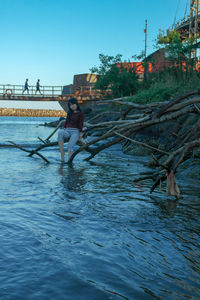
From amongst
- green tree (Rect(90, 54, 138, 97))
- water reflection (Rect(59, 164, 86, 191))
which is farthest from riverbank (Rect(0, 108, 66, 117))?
water reflection (Rect(59, 164, 86, 191))

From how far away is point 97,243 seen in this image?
294 centimetres

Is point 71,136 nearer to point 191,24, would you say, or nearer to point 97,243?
point 97,243

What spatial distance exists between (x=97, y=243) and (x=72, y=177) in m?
3.49

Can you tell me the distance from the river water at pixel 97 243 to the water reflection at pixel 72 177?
0.08 meters

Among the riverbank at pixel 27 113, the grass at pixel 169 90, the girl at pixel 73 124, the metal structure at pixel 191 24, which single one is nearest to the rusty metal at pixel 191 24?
the metal structure at pixel 191 24

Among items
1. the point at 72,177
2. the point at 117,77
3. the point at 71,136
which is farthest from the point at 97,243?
the point at 117,77

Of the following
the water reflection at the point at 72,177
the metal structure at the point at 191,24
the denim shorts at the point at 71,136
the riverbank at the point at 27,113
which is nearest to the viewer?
the water reflection at the point at 72,177

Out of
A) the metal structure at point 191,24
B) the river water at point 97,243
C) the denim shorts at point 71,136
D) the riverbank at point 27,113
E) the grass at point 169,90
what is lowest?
the river water at point 97,243

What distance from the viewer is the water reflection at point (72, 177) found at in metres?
5.48

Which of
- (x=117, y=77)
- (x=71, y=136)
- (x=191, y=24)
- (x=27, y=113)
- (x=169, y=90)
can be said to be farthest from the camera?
(x=27, y=113)

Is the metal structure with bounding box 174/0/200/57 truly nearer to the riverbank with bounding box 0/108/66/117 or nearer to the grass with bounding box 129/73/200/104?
the grass with bounding box 129/73/200/104

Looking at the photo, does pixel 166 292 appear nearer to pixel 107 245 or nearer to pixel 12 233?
pixel 107 245

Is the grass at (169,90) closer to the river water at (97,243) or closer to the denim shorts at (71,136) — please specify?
the denim shorts at (71,136)

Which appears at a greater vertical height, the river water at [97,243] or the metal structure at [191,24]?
the metal structure at [191,24]
